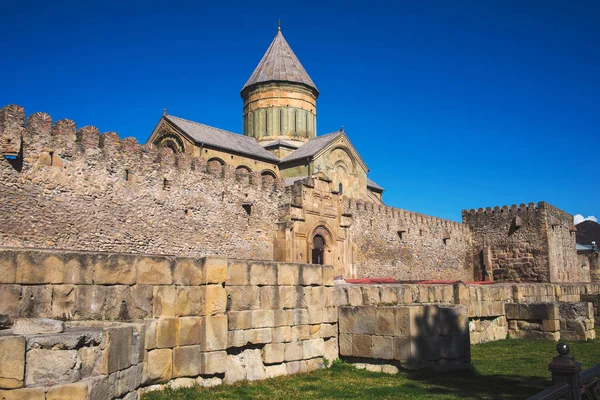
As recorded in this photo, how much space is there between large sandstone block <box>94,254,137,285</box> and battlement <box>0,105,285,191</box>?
891 centimetres

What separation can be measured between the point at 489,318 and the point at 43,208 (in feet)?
34.1

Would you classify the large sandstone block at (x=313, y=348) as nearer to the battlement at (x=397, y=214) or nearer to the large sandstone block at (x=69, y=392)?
the large sandstone block at (x=69, y=392)

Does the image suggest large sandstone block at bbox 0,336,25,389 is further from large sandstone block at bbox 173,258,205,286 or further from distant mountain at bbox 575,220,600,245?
distant mountain at bbox 575,220,600,245

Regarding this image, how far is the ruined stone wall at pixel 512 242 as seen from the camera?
32.3m

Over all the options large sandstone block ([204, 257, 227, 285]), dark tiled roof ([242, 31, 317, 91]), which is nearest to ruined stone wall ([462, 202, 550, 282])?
dark tiled roof ([242, 31, 317, 91])

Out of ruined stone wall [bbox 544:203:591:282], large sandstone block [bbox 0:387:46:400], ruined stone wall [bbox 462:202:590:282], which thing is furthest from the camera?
ruined stone wall [bbox 544:203:591:282]

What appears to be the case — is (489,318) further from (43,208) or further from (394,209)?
(394,209)

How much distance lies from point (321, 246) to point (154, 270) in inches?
611

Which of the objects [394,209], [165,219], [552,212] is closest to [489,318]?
[165,219]

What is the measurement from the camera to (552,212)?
33.3m

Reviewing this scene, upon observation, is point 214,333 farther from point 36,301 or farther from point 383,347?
point 383,347

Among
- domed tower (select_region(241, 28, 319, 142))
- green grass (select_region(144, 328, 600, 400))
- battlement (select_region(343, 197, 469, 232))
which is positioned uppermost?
domed tower (select_region(241, 28, 319, 142))

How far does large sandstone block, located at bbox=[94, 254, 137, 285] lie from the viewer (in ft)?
19.1

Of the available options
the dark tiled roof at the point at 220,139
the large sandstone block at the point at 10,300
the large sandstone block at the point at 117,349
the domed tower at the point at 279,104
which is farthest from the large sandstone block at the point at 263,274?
the domed tower at the point at 279,104
